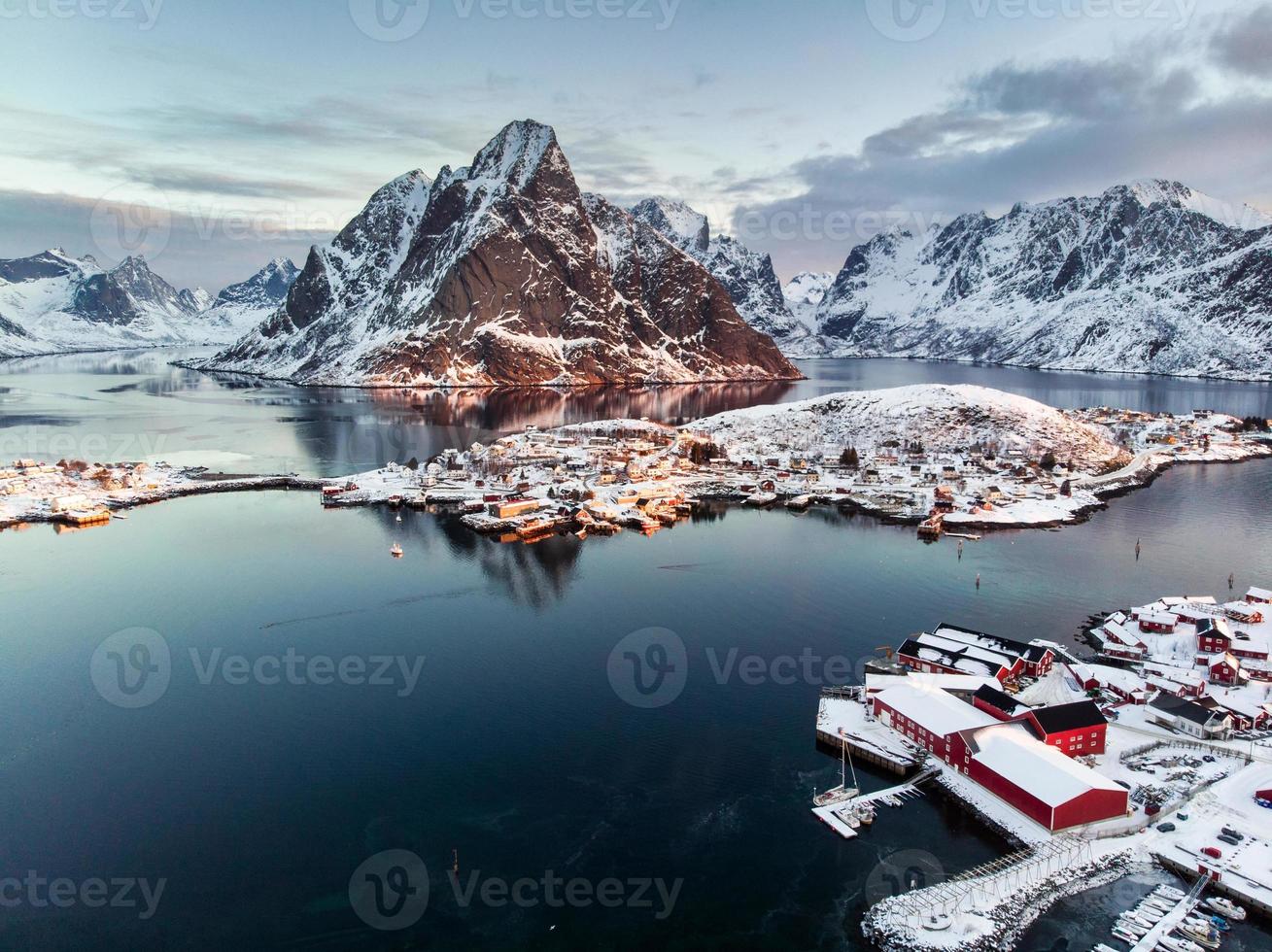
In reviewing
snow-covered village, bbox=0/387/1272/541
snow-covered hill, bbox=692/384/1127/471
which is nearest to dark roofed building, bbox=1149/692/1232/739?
snow-covered village, bbox=0/387/1272/541

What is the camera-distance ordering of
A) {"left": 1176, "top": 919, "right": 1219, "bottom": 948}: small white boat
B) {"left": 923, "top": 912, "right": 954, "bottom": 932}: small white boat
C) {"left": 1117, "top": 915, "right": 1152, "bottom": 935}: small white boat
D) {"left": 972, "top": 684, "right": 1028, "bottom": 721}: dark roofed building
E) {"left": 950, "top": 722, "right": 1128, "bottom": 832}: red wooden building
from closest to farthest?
{"left": 1176, "top": 919, "right": 1219, "bottom": 948}: small white boat < {"left": 1117, "top": 915, "right": 1152, "bottom": 935}: small white boat < {"left": 923, "top": 912, "right": 954, "bottom": 932}: small white boat < {"left": 950, "top": 722, "right": 1128, "bottom": 832}: red wooden building < {"left": 972, "top": 684, "right": 1028, "bottom": 721}: dark roofed building

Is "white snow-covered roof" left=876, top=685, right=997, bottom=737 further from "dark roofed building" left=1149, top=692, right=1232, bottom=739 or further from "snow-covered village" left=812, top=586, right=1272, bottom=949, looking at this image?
"dark roofed building" left=1149, top=692, right=1232, bottom=739

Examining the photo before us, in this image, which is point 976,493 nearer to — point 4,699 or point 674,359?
point 4,699

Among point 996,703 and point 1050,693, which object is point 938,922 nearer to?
point 996,703

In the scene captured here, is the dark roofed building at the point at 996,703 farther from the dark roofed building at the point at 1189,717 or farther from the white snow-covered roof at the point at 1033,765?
the dark roofed building at the point at 1189,717

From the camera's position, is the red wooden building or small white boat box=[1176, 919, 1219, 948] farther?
the red wooden building

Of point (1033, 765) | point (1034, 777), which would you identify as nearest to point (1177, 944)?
point (1034, 777)
